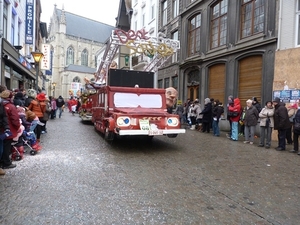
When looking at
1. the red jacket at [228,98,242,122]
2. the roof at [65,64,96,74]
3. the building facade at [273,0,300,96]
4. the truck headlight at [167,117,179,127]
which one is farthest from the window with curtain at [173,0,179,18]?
the roof at [65,64,96,74]

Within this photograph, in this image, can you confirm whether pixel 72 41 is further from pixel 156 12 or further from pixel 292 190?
pixel 292 190

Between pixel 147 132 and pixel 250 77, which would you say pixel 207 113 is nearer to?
pixel 250 77

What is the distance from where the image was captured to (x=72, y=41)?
217ft

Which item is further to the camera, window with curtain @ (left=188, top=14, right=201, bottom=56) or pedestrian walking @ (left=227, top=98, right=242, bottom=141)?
window with curtain @ (left=188, top=14, right=201, bottom=56)

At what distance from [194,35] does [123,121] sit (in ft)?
44.2

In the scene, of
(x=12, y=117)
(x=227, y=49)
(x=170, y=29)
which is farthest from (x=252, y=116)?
(x=170, y=29)

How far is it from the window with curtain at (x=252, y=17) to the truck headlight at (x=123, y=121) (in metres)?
8.88

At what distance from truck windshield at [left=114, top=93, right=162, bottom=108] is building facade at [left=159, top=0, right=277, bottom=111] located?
567cm

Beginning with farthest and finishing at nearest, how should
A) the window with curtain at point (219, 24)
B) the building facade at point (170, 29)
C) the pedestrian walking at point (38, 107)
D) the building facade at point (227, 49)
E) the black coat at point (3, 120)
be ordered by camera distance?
the building facade at point (170, 29), the window with curtain at point (219, 24), the building facade at point (227, 49), the pedestrian walking at point (38, 107), the black coat at point (3, 120)

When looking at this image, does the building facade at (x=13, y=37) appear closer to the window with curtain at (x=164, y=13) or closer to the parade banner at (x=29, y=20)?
the parade banner at (x=29, y=20)

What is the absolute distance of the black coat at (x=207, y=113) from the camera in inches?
492

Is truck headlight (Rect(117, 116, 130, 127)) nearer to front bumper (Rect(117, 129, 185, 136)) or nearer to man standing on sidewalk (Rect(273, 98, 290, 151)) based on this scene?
front bumper (Rect(117, 129, 185, 136))

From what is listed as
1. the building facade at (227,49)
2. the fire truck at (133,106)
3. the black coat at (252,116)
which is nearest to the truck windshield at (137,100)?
the fire truck at (133,106)

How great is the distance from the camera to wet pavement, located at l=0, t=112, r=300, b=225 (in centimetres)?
347
